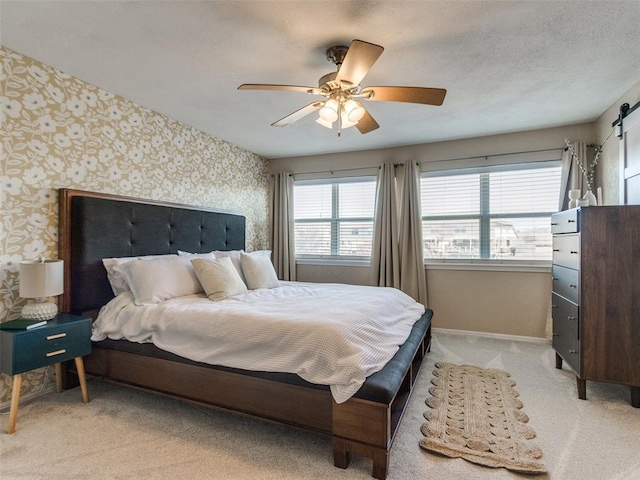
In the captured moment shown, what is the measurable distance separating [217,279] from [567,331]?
2.93 metres

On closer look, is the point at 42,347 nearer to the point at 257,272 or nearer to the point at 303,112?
the point at 257,272

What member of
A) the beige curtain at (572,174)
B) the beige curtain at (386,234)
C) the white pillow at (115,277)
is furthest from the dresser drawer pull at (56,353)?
the beige curtain at (572,174)

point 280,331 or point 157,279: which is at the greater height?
point 157,279

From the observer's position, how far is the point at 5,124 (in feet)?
7.41

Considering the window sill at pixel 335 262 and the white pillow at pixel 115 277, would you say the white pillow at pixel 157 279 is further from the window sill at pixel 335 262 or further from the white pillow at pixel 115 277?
the window sill at pixel 335 262

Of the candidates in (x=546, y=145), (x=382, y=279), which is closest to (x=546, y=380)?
(x=382, y=279)

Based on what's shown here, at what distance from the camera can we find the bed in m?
1.66

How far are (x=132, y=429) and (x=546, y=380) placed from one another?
3.15 metres

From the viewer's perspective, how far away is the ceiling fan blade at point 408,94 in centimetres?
204

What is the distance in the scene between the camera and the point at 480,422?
2113 millimetres

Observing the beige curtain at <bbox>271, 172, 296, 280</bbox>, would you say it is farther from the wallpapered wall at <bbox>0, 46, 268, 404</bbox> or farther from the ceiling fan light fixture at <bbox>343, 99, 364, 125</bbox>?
the ceiling fan light fixture at <bbox>343, 99, 364, 125</bbox>

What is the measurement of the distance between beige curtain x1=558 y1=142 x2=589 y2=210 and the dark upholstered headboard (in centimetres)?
414

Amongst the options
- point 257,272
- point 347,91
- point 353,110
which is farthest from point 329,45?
point 257,272

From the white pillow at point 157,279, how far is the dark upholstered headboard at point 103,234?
0.71ft
